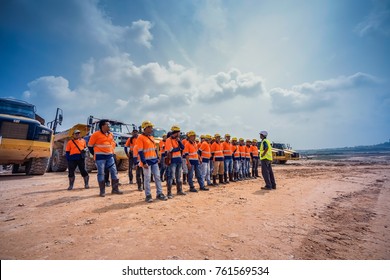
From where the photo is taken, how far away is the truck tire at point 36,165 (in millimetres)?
9953

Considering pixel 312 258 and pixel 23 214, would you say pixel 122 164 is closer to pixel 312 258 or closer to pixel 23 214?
pixel 23 214

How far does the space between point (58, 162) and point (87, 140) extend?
4629mm

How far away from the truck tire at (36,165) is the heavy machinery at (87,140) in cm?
189

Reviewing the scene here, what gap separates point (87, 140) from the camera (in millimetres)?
10633

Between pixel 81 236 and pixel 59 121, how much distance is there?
10807 millimetres

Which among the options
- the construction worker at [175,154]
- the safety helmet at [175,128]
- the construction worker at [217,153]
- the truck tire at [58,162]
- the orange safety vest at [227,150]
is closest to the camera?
the construction worker at [175,154]

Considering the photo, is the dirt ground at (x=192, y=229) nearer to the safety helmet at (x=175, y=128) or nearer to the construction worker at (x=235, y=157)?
the safety helmet at (x=175, y=128)

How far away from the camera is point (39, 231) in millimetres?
2973

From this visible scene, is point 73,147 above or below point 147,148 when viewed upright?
above

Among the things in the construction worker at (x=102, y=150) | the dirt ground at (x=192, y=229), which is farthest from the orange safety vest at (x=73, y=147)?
the dirt ground at (x=192, y=229)

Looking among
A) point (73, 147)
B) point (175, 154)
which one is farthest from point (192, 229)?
point (73, 147)

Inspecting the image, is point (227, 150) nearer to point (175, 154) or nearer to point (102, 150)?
point (175, 154)

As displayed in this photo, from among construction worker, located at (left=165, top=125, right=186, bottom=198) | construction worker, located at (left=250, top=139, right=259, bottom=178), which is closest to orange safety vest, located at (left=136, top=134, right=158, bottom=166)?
construction worker, located at (left=165, top=125, right=186, bottom=198)
